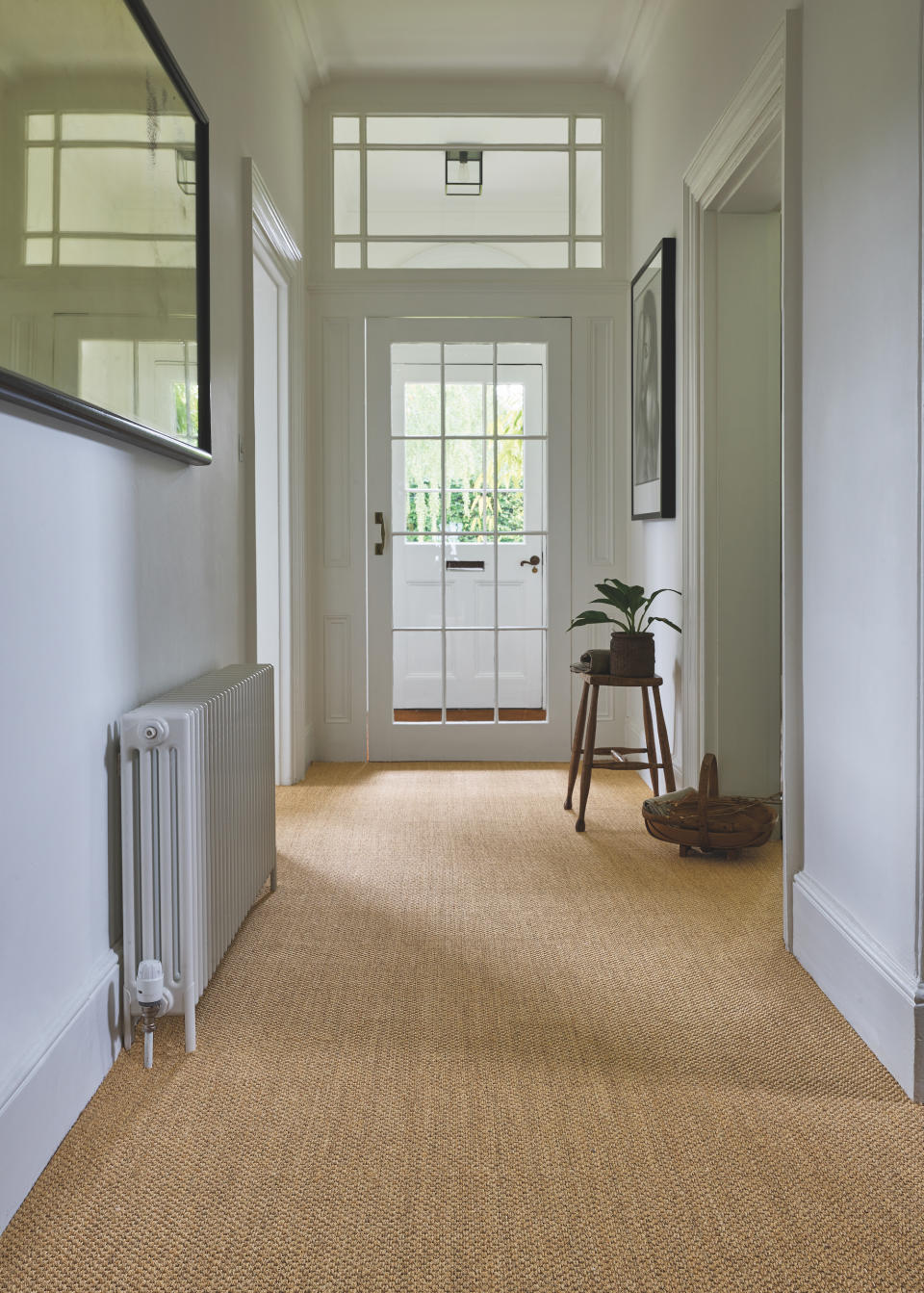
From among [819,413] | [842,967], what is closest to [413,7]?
[819,413]

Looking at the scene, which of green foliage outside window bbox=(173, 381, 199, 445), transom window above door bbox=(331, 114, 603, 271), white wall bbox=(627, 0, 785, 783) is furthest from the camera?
transom window above door bbox=(331, 114, 603, 271)

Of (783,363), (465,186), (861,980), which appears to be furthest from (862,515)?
(465,186)

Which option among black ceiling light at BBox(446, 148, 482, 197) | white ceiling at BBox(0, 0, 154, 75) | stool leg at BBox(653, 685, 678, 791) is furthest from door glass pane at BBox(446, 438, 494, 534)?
white ceiling at BBox(0, 0, 154, 75)

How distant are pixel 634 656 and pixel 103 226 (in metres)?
2.36

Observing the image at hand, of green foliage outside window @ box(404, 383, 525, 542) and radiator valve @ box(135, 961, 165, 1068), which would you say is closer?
radiator valve @ box(135, 961, 165, 1068)

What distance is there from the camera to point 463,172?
476 centimetres

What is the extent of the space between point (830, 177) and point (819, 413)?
49cm

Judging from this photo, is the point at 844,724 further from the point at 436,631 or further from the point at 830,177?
the point at 436,631

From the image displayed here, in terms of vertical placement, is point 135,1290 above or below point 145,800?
below

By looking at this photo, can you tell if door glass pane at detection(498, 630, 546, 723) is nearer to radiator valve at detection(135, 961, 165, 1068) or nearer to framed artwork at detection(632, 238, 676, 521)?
framed artwork at detection(632, 238, 676, 521)

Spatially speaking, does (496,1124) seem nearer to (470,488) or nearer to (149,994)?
(149,994)

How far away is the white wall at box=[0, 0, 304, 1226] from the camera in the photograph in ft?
5.05

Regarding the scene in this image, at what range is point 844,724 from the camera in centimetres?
216

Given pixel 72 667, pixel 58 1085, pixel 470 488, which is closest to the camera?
pixel 58 1085
